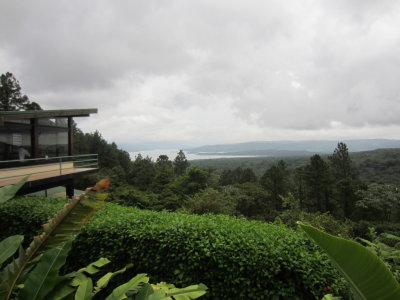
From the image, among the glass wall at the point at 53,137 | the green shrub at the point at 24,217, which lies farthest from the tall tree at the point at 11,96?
the green shrub at the point at 24,217

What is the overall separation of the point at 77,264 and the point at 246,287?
292 cm

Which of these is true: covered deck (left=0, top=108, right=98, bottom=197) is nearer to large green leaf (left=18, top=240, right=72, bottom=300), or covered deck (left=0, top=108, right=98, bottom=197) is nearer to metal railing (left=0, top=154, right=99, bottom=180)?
metal railing (left=0, top=154, right=99, bottom=180)

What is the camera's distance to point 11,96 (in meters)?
29.8

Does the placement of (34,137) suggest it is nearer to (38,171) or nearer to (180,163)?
(38,171)

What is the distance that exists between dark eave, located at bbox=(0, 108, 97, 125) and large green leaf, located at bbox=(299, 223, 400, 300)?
1181 centimetres

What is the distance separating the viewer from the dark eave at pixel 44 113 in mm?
9578

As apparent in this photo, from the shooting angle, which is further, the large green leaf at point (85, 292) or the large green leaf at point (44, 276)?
the large green leaf at point (85, 292)

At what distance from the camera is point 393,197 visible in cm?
2358

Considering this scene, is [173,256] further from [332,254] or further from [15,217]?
[15,217]

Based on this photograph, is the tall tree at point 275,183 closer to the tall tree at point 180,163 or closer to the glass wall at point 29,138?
the tall tree at point 180,163

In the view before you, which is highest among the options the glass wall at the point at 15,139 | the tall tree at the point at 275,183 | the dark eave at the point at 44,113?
the dark eave at the point at 44,113

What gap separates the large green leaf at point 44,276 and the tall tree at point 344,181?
37367 millimetres

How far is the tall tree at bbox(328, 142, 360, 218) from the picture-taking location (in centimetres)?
3186

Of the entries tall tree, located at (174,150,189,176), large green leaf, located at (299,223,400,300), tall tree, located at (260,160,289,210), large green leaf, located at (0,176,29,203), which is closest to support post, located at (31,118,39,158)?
large green leaf, located at (0,176,29,203)
